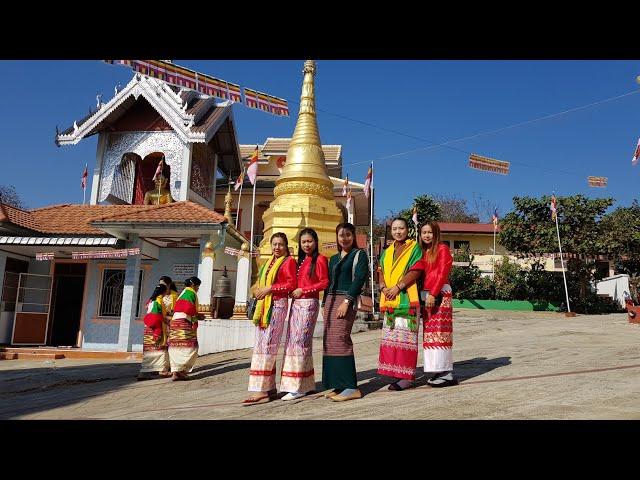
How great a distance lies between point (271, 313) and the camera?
484 cm

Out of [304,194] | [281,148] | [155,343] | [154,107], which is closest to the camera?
[155,343]

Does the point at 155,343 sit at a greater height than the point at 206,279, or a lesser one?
lesser

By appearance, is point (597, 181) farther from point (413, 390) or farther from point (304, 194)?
point (413, 390)

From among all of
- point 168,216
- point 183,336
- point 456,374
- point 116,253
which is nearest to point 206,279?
point 168,216

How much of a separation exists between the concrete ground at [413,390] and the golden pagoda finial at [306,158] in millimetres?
6017

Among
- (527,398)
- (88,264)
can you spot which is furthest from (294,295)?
(88,264)

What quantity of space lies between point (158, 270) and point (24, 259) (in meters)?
3.53

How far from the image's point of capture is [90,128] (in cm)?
1523

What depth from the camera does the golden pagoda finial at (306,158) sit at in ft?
47.2

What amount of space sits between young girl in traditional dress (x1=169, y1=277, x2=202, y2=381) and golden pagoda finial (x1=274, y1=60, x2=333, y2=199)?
738cm

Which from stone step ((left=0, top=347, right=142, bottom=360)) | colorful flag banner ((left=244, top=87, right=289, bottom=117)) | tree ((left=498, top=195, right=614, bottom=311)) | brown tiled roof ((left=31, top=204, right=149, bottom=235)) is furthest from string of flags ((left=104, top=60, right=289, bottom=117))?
tree ((left=498, top=195, right=614, bottom=311))

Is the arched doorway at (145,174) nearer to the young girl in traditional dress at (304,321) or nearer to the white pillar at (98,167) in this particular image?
the white pillar at (98,167)

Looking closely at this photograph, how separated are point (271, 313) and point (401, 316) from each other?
1260mm
